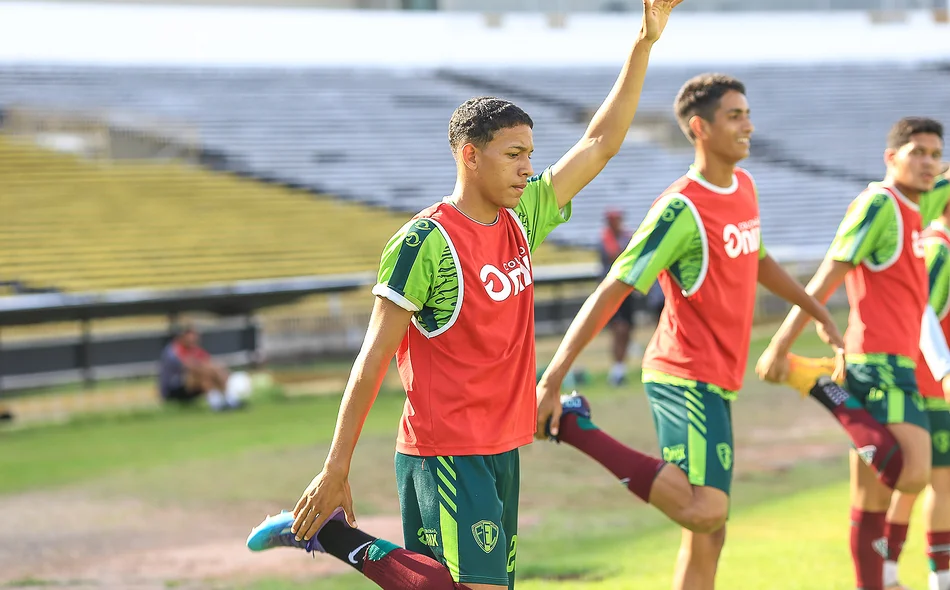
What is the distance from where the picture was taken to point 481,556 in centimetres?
353

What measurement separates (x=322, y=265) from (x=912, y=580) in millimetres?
14781

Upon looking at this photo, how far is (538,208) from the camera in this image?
4.00 metres

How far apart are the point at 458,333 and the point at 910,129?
10.1 feet

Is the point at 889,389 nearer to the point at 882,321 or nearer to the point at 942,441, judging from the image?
the point at 882,321

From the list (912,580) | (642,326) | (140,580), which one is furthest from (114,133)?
(912,580)

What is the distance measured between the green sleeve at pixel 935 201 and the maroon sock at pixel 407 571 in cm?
362

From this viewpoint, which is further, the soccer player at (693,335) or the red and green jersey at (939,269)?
the red and green jersey at (939,269)

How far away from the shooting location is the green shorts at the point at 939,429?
224 inches

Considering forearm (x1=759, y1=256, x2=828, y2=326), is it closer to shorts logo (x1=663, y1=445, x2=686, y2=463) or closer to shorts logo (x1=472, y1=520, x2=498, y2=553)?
shorts logo (x1=663, y1=445, x2=686, y2=463)

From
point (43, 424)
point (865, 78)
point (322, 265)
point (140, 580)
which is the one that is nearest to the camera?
point (140, 580)

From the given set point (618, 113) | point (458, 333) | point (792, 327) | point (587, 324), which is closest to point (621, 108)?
point (618, 113)

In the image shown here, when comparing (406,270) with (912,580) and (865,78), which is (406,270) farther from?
(865,78)

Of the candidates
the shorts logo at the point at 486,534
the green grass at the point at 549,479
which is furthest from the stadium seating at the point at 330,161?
the shorts logo at the point at 486,534

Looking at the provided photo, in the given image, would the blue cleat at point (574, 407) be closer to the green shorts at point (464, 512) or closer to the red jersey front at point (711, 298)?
the red jersey front at point (711, 298)
